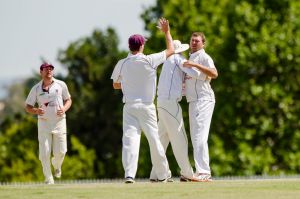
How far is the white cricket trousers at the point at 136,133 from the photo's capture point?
69.3 ft

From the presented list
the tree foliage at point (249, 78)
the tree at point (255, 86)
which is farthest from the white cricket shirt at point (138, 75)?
the tree at point (255, 86)

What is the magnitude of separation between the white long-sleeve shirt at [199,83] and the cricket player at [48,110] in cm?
271

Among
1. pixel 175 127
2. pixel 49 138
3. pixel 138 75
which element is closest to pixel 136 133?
pixel 175 127

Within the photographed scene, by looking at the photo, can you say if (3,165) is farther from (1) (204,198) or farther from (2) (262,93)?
(1) (204,198)

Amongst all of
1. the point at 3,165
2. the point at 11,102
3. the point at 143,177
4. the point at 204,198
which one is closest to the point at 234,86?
the point at 143,177

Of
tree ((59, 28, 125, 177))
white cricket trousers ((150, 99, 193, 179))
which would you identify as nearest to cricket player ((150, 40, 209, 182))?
white cricket trousers ((150, 99, 193, 179))

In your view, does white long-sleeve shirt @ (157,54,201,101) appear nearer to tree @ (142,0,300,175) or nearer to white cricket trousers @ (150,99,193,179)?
white cricket trousers @ (150,99,193,179)

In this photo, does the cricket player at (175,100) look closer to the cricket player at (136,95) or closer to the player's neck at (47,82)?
the cricket player at (136,95)

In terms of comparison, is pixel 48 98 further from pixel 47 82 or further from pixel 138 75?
pixel 138 75

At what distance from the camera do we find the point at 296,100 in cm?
5647

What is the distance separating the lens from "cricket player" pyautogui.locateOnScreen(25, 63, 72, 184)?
23344 millimetres

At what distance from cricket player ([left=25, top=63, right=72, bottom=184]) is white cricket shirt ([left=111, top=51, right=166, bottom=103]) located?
7.72 ft

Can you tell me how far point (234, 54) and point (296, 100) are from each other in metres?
3.22

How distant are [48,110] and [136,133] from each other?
2692 mm
